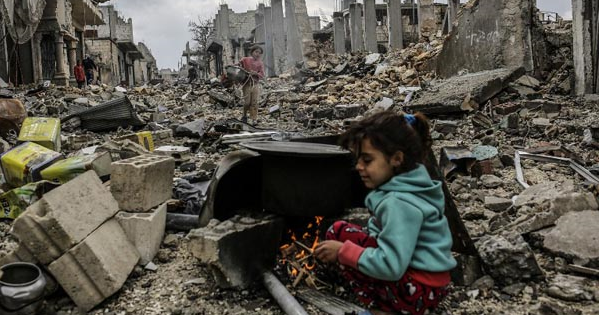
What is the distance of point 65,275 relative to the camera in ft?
7.86

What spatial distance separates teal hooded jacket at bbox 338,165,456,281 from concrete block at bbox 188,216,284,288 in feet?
2.40

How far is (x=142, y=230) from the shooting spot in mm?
2877

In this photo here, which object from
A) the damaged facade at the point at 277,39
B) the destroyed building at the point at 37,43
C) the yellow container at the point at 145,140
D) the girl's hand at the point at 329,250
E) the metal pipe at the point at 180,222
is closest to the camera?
the girl's hand at the point at 329,250

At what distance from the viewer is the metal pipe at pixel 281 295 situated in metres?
2.22

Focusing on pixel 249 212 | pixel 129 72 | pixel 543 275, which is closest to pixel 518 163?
pixel 543 275

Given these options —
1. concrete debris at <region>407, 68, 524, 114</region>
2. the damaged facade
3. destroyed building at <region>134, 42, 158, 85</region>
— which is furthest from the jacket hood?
destroyed building at <region>134, 42, 158, 85</region>

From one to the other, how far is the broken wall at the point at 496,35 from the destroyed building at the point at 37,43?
11302mm

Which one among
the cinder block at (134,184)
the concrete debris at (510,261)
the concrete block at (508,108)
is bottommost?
the concrete debris at (510,261)

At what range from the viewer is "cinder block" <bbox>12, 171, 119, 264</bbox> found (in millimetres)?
2369

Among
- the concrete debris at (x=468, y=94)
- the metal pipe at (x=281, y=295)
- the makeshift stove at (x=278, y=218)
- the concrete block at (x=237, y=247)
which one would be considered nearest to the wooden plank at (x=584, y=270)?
the makeshift stove at (x=278, y=218)

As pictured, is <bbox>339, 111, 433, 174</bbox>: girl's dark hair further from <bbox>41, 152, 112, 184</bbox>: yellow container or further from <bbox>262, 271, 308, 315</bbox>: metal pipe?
<bbox>41, 152, 112, 184</bbox>: yellow container

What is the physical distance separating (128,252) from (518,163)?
370 centimetres

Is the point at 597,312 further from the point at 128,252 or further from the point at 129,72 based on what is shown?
the point at 129,72

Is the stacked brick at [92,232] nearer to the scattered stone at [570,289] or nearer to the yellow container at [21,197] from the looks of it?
the yellow container at [21,197]
